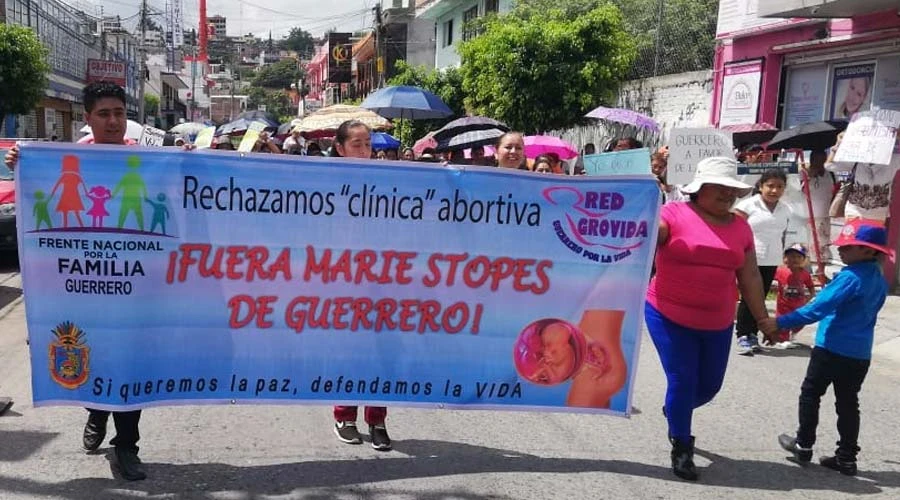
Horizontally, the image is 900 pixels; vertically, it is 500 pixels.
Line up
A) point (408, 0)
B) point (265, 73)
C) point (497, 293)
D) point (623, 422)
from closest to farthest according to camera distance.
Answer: point (497, 293)
point (623, 422)
point (408, 0)
point (265, 73)

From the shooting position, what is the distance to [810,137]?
10.1 m

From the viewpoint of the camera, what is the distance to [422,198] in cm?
433

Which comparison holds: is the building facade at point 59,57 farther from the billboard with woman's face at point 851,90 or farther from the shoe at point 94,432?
the shoe at point 94,432

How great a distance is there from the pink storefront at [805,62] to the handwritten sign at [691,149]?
9.42 feet

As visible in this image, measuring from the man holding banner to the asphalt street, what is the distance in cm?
9

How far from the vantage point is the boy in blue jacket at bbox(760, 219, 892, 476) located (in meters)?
4.38

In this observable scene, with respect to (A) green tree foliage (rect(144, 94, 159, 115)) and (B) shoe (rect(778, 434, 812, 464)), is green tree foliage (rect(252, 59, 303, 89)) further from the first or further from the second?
(B) shoe (rect(778, 434, 812, 464))

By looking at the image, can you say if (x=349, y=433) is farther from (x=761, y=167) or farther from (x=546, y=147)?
(x=546, y=147)

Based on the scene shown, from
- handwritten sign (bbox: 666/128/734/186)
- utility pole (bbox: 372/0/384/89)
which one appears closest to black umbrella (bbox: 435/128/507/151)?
handwritten sign (bbox: 666/128/734/186)

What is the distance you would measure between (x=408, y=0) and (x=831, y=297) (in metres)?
A: 43.4

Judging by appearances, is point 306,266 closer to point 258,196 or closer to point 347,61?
point 258,196

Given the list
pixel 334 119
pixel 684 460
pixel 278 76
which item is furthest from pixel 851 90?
pixel 278 76

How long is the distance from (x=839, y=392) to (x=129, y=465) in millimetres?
3765

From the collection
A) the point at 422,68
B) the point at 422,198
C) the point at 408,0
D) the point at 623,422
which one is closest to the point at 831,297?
the point at 623,422
